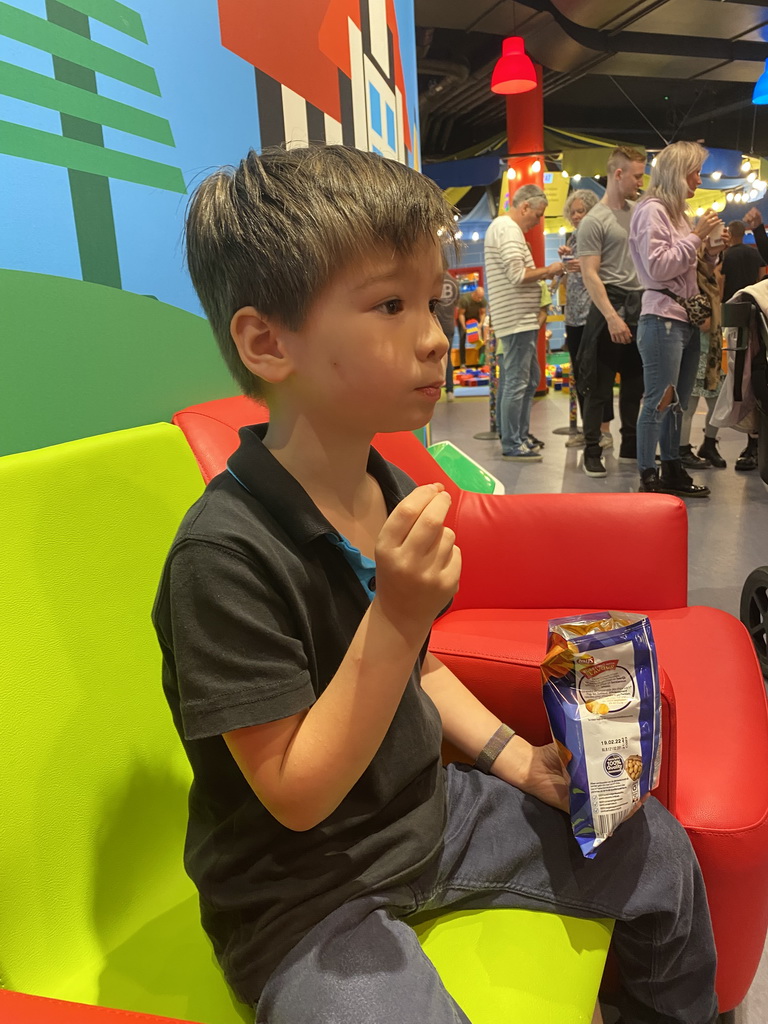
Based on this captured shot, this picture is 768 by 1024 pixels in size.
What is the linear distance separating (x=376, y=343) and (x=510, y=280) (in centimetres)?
383

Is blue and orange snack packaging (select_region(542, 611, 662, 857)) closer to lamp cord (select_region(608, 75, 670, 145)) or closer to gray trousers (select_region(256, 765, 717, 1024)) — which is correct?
gray trousers (select_region(256, 765, 717, 1024))

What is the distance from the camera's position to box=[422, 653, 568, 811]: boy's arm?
0.89 m

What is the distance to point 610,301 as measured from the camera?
12.9 ft

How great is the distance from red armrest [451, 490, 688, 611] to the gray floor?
0.15 ft

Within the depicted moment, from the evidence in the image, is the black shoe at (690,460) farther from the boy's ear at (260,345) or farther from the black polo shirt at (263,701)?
the boy's ear at (260,345)

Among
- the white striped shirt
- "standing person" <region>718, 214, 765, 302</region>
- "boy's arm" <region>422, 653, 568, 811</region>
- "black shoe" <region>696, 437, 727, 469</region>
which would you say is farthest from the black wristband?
"standing person" <region>718, 214, 765, 302</region>

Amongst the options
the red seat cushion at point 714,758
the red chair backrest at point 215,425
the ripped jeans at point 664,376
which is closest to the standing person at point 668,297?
the ripped jeans at point 664,376

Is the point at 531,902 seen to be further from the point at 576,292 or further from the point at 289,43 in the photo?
the point at 576,292

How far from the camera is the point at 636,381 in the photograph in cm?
412

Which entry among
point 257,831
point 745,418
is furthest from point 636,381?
point 257,831

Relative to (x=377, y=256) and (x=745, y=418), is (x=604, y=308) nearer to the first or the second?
(x=745, y=418)

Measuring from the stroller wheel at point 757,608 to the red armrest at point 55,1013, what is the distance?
186 centimetres

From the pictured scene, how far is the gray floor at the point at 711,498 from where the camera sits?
248 centimetres

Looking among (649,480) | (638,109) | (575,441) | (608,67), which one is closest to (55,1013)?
(649,480)
